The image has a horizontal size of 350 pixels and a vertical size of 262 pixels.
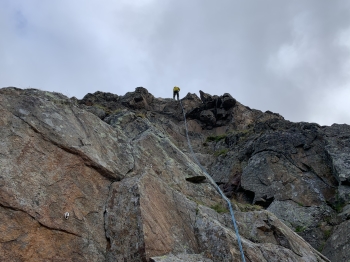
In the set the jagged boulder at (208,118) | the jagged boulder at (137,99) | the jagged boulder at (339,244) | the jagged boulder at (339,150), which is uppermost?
the jagged boulder at (137,99)

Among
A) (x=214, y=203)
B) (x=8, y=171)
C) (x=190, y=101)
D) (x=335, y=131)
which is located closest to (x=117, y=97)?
(x=190, y=101)

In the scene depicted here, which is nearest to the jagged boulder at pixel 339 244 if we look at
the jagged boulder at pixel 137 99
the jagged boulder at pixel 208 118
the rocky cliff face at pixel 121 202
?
the rocky cliff face at pixel 121 202

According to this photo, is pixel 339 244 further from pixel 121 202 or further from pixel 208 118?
pixel 208 118

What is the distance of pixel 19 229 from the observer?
849 centimetres

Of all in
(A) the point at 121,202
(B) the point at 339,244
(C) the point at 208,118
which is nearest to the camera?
(A) the point at 121,202

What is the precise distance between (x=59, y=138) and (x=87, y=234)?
143 inches

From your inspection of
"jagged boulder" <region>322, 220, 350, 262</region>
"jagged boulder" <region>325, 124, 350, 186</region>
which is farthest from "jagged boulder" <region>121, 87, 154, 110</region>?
"jagged boulder" <region>322, 220, 350, 262</region>

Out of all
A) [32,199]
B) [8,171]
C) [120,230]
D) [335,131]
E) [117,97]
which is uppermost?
[117,97]

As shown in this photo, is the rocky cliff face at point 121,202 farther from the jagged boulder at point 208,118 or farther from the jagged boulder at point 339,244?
the jagged boulder at point 208,118

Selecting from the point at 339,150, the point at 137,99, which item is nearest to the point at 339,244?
the point at 339,150

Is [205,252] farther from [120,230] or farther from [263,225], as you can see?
[263,225]

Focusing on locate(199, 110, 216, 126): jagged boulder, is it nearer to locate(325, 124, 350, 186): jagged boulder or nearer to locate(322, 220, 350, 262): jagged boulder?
locate(325, 124, 350, 186): jagged boulder

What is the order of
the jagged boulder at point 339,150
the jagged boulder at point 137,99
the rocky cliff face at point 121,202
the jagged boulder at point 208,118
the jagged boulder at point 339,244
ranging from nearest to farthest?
1. the rocky cliff face at point 121,202
2. the jagged boulder at point 339,244
3. the jagged boulder at point 339,150
4. the jagged boulder at point 137,99
5. the jagged boulder at point 208,118

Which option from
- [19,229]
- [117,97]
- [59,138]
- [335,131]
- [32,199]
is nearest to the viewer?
[19,229]
